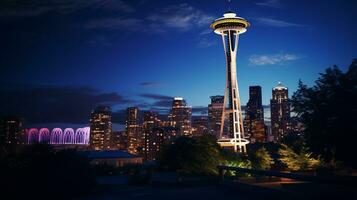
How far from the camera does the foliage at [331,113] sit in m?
15.3

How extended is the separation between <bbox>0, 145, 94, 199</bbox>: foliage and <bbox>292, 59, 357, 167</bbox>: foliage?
39.3ft

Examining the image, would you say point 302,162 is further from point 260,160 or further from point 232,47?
point 232,47

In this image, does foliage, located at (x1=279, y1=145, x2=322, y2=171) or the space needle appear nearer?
foliage, located at (x1=279, y1=145, x2=322, y2=171)

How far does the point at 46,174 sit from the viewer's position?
1788cm

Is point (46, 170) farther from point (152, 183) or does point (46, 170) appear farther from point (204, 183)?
point (204, 183)

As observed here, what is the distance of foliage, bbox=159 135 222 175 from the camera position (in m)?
24.7

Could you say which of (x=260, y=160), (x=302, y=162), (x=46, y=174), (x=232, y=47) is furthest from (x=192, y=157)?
(x=232, y=47)

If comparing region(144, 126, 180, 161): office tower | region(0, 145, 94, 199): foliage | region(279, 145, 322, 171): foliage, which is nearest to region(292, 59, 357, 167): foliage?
region(0, 145, 94, 199): foliage

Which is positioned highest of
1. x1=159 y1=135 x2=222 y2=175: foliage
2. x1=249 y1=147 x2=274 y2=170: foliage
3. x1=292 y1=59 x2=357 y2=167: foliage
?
x1=292 y1=59 x2=357 y2=167: foliage

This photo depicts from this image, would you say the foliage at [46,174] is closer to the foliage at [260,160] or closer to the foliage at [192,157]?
the foliage at [192,157]

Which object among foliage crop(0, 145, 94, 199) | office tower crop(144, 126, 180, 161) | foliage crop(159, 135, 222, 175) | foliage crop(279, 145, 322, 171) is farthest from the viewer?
office tower crop(144, 126, 180, 161)

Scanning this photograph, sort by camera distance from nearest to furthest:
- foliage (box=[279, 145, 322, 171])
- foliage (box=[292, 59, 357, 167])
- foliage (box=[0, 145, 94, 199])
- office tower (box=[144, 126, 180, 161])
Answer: foliage (box=[292, 59, 357, 167])
foliage (box=[0, 145, 94, 199])
foliage (box=[279, 145, 322, 171])
office tower (box=[144, 126, 180, 161])

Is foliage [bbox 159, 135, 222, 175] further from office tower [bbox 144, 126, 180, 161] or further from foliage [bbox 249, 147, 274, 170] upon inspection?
office tower [bbox 144, 126, 180, 161]

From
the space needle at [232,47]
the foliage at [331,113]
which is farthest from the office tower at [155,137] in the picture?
the foliage at [331,113]
